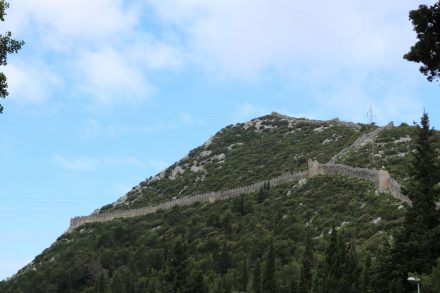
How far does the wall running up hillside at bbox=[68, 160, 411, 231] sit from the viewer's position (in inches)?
3184

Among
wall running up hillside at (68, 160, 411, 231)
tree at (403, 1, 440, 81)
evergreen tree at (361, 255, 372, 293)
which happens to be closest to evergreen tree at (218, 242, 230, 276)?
wall running up hillside at (68, 160, 411, 231)

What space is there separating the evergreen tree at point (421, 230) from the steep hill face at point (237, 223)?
477cm

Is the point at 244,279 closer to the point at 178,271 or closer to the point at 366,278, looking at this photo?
the point at 178,271

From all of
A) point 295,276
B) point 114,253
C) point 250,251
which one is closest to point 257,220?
point 250,251

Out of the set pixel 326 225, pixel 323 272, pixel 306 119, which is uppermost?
pixel 306 119

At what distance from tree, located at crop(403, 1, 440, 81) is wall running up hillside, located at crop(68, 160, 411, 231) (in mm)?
47690

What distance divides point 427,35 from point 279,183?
78.9 metres

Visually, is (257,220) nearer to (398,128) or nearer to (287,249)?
(287,249)

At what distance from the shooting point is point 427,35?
23.1m

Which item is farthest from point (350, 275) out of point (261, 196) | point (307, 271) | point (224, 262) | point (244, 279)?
point (261, 196)

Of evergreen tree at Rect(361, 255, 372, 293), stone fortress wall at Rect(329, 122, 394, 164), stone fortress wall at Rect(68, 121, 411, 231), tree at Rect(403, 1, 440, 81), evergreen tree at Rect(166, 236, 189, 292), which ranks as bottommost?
evergreen tree at Rect(361, 255, 372, 293)

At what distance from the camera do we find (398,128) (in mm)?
113375

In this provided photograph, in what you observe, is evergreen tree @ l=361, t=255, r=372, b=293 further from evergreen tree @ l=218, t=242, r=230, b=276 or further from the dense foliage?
evergreen tree @ l=218, t=242, r=230, b=276

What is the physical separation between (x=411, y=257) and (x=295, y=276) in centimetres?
1903
